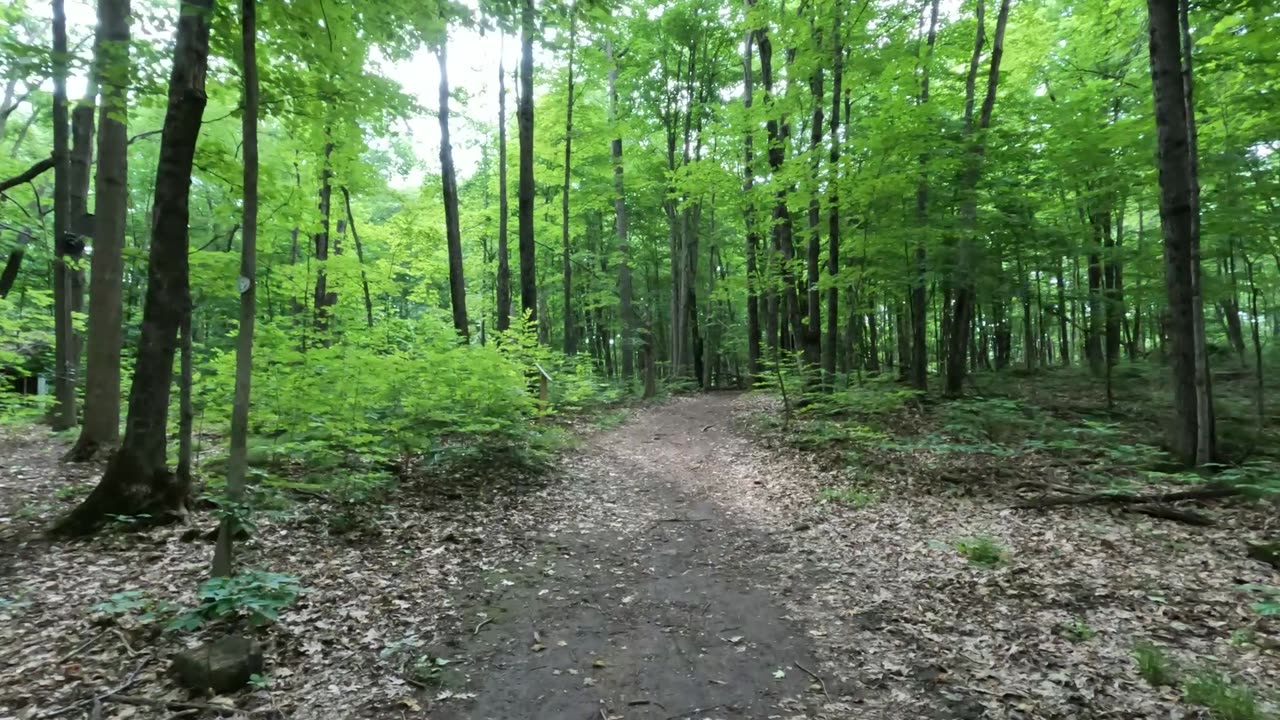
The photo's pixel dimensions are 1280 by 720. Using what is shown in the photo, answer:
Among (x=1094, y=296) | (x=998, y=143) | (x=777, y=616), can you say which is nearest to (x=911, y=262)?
(x=998, y=143)

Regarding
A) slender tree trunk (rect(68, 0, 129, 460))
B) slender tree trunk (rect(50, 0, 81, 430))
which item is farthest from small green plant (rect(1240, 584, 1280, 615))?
slender tree trunk (rect(50, 0, 81, 430))

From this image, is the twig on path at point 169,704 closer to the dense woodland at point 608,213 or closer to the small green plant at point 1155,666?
the dense woodland at point 608,213

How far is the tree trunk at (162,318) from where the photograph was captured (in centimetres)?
526

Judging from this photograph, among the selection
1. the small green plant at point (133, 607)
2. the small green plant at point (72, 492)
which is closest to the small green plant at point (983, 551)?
the small green plant at point (133, 607)

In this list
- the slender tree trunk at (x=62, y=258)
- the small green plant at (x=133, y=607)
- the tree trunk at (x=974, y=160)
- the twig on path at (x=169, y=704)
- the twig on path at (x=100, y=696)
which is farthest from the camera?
the tree trunk at (x=974, y=160)

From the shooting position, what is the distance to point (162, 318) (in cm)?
566

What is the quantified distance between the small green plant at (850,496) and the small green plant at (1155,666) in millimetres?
3914

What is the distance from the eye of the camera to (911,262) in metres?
13.3

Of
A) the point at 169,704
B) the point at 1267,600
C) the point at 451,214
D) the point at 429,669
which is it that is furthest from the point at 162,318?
the point at 1267,600

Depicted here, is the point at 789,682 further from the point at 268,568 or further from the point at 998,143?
the point at 998,143

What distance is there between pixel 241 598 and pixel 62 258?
900 centimetres

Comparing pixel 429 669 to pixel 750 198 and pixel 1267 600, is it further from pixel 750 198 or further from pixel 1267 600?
pixel 750 198

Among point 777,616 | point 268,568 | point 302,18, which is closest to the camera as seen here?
point 777,616

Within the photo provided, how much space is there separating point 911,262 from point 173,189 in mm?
12750
